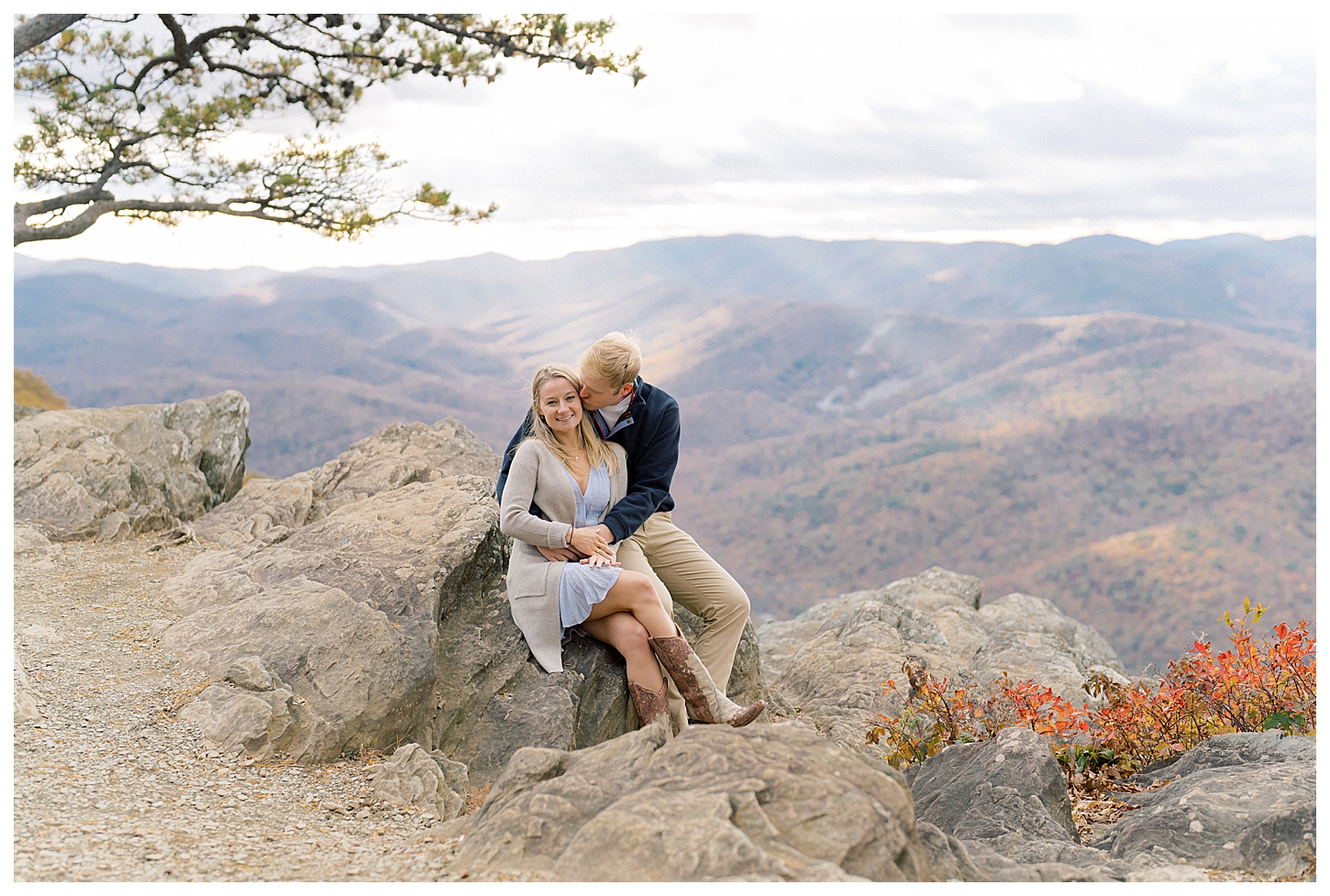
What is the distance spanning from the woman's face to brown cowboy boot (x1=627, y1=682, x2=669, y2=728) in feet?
4.76

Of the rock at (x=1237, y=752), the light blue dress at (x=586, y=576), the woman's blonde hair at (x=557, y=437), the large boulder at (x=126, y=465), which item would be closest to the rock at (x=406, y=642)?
the light blue dress at (x=586, y=576)

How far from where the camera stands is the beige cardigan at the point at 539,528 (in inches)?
182

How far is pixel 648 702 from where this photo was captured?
15.4 ft

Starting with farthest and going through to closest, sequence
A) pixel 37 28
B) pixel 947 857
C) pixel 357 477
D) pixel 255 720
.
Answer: pixel 357 477, pixel 37 28, pixel 255 720, pixel 947 857

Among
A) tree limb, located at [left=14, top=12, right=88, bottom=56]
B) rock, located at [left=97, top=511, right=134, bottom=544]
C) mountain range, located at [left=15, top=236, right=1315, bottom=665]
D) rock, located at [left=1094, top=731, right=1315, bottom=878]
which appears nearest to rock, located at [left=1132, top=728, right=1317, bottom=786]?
rock, located at [left=1094, top=731, right=1315, bottom=878]

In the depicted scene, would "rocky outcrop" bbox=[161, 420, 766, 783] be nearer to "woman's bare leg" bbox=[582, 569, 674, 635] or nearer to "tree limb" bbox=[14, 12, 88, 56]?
"woman's bare leg" bbox=[582, 569, 674, 635]

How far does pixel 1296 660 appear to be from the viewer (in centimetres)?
509

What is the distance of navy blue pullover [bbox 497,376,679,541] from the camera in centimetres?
496

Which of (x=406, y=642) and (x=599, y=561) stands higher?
(x=599, y=561)

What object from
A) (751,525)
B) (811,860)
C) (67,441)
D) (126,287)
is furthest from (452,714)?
(126,287)

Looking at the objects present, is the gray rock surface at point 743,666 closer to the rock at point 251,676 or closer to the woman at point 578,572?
the woman at point 578,572

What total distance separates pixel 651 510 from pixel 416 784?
1824 millimetres

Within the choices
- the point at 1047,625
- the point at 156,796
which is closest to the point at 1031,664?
the point at 1047,625

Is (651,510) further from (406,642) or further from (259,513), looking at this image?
(259,513)
